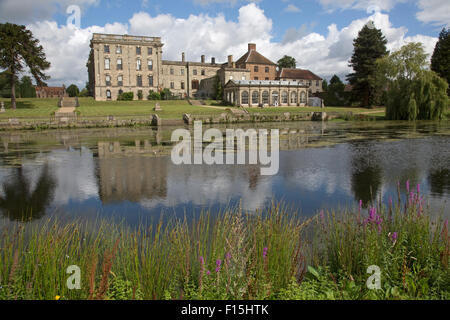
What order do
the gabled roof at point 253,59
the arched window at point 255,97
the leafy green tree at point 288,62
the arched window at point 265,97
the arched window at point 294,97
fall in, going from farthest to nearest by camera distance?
1. the leafy green tree at point 288,62
2. the gabled roof at point 253,59
3. the arched window at point 294,97
4. the arched window at point 265,97
5. the arched window at point 255,97

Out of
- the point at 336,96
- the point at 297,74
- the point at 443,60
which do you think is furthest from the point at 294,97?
the point at 443,60

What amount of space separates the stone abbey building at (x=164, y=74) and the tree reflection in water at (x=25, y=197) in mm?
52278

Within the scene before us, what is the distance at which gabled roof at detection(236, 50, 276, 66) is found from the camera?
253ft

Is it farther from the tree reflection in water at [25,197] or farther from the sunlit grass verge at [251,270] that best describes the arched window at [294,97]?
the sunlit grass verge at [251,270]

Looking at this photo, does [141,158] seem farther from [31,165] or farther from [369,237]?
[369,237]

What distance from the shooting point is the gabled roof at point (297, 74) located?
270 ft

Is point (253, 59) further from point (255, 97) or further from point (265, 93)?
point (255, 97)

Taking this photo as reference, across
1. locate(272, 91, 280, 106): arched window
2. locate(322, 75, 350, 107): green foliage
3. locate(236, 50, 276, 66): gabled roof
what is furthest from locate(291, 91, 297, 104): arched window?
locate(236, 50, 276, 66): gabled roof

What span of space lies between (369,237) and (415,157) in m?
12.6

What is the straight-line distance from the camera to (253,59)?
255ft

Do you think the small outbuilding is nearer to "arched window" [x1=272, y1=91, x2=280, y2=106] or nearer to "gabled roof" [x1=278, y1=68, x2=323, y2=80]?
"arched window" [x1=272, y1=91, x2=280, y2=106]

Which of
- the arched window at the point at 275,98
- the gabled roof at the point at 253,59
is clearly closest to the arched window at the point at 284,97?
the arched window at the point at 275,98
